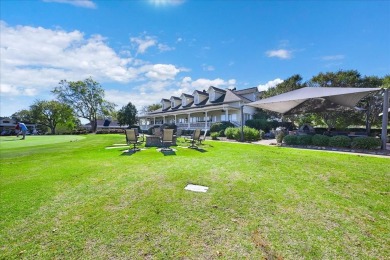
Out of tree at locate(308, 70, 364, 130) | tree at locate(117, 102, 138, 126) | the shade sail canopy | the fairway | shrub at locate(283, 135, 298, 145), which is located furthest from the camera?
tree at locate(117, 102, 138, 126)

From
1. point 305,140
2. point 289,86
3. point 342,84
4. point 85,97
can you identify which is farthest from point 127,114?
point 342,84

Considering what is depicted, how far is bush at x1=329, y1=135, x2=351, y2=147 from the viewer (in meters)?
11.0

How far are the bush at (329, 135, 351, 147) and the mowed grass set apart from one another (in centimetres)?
590

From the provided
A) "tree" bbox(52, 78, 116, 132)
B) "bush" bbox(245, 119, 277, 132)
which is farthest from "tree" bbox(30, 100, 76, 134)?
"bush" bbox(245, 119, 277, 132)

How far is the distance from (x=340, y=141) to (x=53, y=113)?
68.1 meters

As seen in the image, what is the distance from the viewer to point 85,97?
177 ft

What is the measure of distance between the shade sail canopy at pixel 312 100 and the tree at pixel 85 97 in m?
49.7

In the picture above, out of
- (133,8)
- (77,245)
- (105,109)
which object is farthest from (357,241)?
(105,109)

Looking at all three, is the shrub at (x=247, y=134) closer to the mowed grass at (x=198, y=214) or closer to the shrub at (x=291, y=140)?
the shrub at (x=291, y=140)

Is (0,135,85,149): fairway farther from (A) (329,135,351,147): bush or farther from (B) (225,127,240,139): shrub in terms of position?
(A) (329,135,351,147): bush

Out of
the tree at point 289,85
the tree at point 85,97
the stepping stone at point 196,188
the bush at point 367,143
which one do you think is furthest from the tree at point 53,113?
the bush at point 367,143

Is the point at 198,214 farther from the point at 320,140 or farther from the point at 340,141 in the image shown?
the point at 320,140

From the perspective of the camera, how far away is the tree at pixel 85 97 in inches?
2083

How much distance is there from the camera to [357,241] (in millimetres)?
2885
